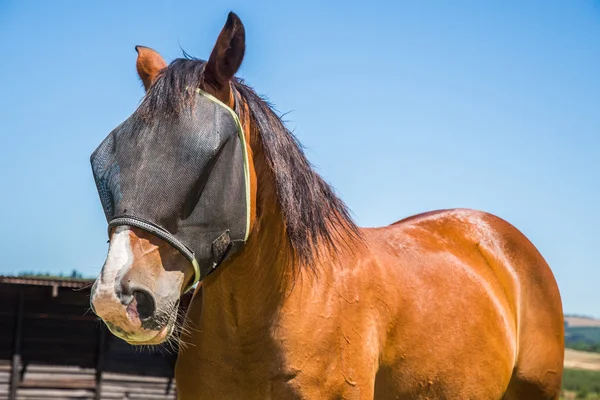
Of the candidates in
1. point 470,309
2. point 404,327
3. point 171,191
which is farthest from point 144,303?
point 470,309

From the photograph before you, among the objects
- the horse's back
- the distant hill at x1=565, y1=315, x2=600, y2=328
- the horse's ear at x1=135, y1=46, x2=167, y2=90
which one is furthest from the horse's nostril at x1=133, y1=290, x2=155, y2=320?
the distant hill at x1=565, y1=315, x2=600, y2=328

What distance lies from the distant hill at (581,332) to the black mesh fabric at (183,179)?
90105mm

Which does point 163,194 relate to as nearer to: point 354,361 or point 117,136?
Answer: point 117,136

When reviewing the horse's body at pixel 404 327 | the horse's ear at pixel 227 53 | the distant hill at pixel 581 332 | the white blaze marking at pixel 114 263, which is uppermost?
the horse's ear at pixel 227 53

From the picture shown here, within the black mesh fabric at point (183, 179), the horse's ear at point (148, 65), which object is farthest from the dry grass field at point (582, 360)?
the black mesh fabric at point (183, 179)

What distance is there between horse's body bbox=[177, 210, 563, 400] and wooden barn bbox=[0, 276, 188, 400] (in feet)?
32.7

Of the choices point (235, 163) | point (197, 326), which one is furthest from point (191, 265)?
point (197, 326)

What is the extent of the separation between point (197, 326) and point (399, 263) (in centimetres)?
106

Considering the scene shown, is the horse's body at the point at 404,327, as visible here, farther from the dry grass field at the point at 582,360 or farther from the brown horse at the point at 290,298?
the dry grass field at the point at 582,360

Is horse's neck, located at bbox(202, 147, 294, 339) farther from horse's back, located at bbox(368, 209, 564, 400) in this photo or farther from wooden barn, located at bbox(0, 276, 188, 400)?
wooden barn, located at bbox(0, 276, 188, 400)

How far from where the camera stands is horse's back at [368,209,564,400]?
335 cm

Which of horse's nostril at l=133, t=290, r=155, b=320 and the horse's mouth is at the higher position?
horse's nostril at l=133, t=290, r=155, b=320

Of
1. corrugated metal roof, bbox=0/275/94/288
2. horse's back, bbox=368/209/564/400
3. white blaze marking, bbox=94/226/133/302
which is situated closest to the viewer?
white blaze marking, bbox=94/226/133/302

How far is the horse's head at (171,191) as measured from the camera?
Answer: 7.33 feet
